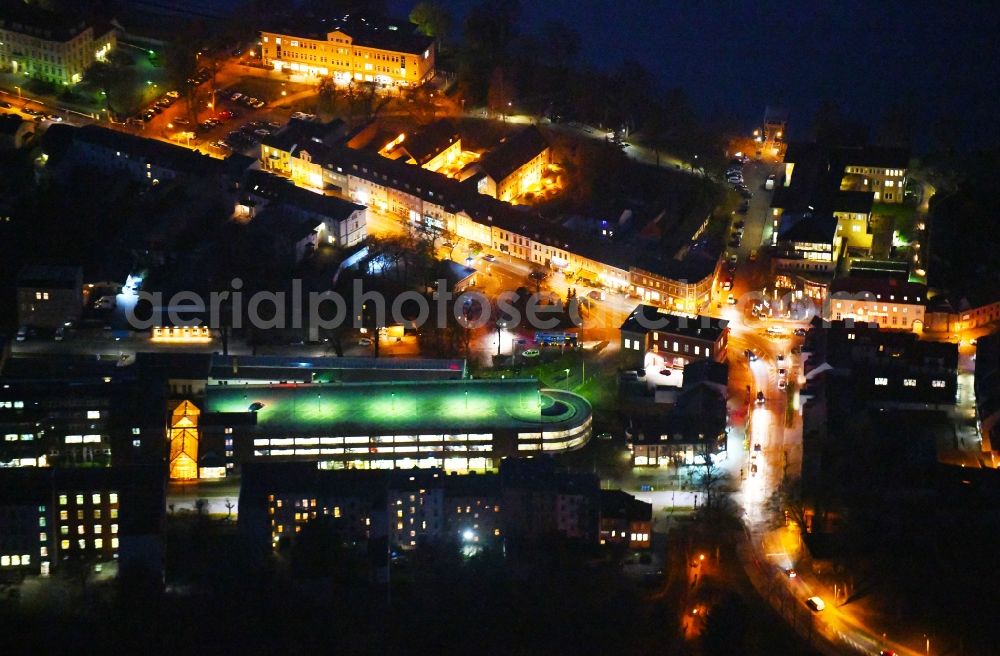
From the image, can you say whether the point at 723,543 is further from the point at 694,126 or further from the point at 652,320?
the point at 694,126

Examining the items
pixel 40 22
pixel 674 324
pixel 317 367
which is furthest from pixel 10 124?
pixel 674 324

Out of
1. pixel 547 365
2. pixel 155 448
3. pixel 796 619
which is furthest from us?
pixel 547 365

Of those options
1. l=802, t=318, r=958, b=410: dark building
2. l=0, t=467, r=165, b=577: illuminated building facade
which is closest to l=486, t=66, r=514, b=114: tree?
l=802, t=318, r=958, b=410: dark building

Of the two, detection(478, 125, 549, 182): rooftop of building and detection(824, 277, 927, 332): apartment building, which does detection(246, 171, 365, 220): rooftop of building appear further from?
detection(824, 277, 927, 332): apartment building

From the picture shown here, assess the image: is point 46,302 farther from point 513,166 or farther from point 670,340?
point 670,340

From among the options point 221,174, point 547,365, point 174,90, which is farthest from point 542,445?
point 174,90

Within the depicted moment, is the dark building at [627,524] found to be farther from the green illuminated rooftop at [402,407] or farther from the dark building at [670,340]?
the dark building at [670,340]

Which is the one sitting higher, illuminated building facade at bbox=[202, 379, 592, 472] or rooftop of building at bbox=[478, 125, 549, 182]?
rooftop of building at bbox=[478, 125, 549, 182]
